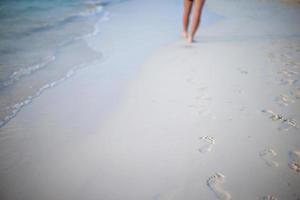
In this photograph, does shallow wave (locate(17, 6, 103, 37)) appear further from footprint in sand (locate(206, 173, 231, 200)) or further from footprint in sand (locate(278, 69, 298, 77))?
footprint in sand (locate(206, 173, 231, 200))

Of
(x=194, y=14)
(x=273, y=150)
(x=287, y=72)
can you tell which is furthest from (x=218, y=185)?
(x=194, y=14)

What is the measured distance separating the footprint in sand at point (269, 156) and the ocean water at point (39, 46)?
2.86 m

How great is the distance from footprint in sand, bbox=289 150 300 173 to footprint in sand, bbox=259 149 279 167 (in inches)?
5.0

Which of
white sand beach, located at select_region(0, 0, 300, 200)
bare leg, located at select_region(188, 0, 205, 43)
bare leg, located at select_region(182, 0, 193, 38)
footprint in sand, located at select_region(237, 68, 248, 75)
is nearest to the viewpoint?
white sand beach, located at select_region(0, 0, 300, 200)

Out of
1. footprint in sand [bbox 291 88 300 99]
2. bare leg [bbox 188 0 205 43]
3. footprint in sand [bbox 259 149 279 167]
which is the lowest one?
footprint in sand [bbox 259 149 279 167]

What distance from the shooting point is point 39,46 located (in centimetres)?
518

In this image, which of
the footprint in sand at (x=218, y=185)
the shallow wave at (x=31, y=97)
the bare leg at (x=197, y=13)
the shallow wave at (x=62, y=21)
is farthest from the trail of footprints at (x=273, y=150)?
the shallow wave at (x=62, y=21)

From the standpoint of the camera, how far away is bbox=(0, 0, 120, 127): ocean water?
369 cm

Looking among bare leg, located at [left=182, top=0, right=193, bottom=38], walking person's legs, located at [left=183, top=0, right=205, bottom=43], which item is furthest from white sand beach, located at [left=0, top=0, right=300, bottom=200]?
bare leg, located at [left=182, top=0, right=193, bottom=38]

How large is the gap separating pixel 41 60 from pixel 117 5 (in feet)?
16.2

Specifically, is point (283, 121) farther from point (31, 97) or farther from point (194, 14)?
point (31, 97)

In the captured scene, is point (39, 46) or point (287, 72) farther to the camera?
point (39, 46)

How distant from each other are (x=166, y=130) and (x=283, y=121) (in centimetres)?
129

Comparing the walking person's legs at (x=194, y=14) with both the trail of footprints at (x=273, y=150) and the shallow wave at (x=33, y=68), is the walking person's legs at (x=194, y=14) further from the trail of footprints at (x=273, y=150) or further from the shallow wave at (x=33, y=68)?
the shallow wave at (x=33, y=68)
